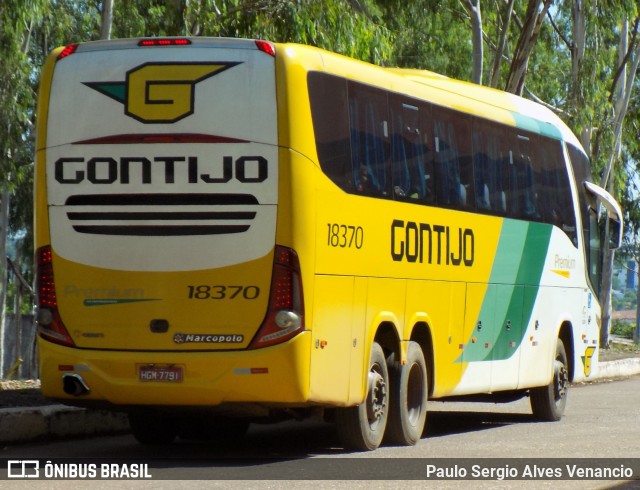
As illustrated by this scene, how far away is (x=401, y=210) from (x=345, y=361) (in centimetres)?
173

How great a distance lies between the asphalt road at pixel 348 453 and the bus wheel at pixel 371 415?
0.49 ft

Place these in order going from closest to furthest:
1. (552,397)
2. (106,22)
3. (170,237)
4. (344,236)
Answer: (170,237) < (344,236) < (552,397) < (106,22)

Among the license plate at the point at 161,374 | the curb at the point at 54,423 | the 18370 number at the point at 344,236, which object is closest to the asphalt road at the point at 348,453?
the curb at the point at 54,423

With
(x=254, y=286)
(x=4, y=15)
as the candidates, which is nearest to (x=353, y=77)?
(x=254, y=286)

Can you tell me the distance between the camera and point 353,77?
1206cm

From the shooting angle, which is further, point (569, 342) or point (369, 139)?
point (569, 342)

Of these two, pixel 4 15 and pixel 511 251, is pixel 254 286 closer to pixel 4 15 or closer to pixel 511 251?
pixel 511 251

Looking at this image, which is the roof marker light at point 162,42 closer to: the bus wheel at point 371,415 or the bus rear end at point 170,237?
the bus rear end at point 170,237

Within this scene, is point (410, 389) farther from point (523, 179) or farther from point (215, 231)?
point (523, 179)

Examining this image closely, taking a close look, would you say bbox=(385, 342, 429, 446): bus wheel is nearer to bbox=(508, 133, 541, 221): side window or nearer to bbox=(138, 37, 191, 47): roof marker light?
bbox=(508, 133, 541, 221): side window

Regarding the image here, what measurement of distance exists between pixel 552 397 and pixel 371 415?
4686 millimetres

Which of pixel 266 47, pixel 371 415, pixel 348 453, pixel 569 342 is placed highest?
pixel 266 47

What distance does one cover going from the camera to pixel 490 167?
48.7 feet

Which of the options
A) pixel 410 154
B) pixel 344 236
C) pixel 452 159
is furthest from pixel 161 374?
pixel 452 159
